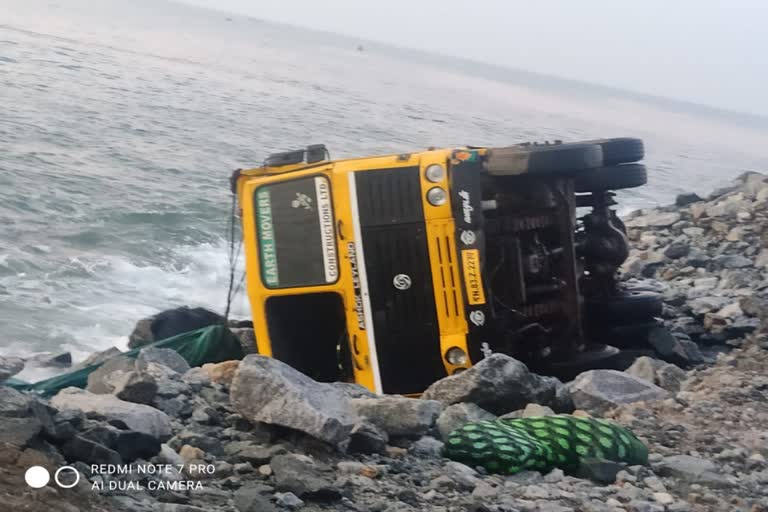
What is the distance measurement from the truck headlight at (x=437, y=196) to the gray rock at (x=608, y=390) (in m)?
1.48

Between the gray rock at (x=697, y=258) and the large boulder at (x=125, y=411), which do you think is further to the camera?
the gray rock at (x=697, y=258)

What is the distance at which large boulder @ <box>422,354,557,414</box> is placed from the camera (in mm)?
5762

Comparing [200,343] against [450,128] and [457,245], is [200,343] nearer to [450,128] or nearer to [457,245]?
[457,245]

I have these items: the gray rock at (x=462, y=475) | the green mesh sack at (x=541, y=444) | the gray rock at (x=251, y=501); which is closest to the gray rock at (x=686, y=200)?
the green mesh sack at (x=541, y=444)

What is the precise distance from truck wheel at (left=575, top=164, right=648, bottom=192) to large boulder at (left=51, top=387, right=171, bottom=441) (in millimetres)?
4381

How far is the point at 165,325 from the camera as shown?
8.84 metres

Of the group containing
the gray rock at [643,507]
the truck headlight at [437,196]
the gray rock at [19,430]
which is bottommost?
the gray rock at [643,507]

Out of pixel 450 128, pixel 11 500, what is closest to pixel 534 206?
pixel 11 500

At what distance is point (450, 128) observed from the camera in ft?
126

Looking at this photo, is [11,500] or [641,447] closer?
[11,500]

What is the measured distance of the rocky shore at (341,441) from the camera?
12.4 feet

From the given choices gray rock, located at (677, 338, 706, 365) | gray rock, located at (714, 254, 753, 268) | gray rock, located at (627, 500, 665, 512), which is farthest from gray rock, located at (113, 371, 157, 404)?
gray rock, located at (714, 254, 753, 268)

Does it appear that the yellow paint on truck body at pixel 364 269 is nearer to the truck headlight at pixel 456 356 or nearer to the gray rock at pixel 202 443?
the truck headlight at pixel 456 356

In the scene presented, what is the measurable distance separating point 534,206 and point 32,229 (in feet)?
28.9
